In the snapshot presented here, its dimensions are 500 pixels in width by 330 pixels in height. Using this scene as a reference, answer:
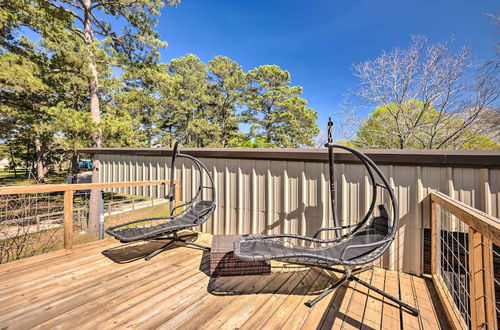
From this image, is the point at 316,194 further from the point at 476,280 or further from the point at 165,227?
the point at 165,227

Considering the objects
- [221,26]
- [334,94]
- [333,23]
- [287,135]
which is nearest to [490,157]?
[334,94]

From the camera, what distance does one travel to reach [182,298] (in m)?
2.14

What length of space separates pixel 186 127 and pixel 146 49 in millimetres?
9532

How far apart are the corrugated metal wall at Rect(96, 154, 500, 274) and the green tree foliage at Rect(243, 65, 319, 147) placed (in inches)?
553

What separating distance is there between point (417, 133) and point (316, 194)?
31.4ft

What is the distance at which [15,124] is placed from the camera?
9.51 metres

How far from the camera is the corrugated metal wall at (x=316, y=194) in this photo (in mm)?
2521

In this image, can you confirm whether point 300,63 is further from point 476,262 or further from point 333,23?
point 476,262

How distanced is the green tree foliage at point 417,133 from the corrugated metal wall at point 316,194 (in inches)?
342

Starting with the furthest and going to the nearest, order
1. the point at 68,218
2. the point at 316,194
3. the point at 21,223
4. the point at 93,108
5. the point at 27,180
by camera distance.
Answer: the point at 27,180
the point at 93,108
the point at 21,223
the point at 316,194
the point at 68,218

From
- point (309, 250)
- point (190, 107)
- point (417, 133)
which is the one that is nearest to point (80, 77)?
point (190, 107)

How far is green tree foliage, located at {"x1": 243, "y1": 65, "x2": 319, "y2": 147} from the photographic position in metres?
17.7

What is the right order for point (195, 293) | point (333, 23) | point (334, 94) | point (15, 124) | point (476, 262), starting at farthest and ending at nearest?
point (334, 94)
point (333, 23)
point (15, 124)
point (195, 293)
point (476, 262)

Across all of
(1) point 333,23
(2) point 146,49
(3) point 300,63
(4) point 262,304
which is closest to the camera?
(4) point 262,304
